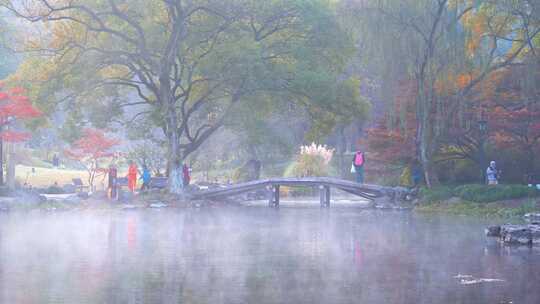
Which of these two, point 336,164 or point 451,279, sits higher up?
point 336,164

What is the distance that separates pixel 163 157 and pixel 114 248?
33496 millimetres

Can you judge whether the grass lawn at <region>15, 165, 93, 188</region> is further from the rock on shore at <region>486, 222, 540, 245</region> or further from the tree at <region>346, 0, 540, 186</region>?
the rock on shore at <region>486, 222, 540, 245</region>

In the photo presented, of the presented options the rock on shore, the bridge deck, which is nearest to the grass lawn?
the bridge deck

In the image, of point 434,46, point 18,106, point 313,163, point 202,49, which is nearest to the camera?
point 434,46

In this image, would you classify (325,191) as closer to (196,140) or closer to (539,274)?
(196,140)

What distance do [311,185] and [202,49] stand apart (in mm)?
→ 8190

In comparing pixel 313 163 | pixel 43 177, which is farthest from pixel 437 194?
pixel 43 177

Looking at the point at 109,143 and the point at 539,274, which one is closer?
the point at 539,274

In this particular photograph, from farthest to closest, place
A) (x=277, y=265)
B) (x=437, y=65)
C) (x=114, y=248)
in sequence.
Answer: (x=437, y=65)
(x=114, y=248)
(x=277, y=265)

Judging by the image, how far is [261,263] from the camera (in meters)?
15.7

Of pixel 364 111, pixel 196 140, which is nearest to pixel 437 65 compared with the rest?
pixel 364 111

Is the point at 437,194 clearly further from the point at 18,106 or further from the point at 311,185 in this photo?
the point at 18,106

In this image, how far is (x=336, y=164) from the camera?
5581 centimetres

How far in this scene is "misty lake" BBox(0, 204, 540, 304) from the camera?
483 inches
